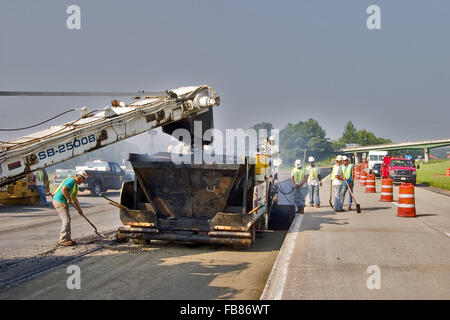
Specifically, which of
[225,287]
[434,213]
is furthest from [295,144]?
[225,287]

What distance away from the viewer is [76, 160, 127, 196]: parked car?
73.3ft

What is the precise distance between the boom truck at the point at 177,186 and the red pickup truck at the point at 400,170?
22.6 metres

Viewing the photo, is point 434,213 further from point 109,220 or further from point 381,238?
point 109,220

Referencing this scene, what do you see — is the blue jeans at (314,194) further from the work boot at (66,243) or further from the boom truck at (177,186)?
the work boot at (66,243)

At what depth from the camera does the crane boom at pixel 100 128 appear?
253 inches

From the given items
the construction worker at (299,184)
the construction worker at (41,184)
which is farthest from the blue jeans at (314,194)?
the construction worker at (41,184)

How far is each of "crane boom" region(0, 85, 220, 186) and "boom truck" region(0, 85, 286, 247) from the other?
19mm

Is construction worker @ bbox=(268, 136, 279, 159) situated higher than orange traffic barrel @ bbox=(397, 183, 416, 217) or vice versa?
construction worker @ bbox=(268, 136, 279, 159)
